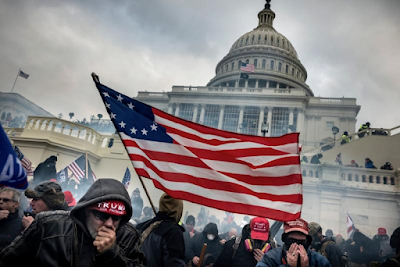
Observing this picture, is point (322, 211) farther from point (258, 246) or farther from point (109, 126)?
point (109, 126)

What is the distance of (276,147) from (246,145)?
37cm

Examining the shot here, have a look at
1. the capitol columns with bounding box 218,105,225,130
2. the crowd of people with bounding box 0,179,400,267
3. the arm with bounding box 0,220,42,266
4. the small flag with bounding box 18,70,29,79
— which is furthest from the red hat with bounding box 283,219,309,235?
the capitol columns with bounding box 218,105,225,130

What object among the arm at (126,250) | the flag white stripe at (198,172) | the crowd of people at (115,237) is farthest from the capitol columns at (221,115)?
the arm at (126,250)

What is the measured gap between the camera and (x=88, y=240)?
1.87m

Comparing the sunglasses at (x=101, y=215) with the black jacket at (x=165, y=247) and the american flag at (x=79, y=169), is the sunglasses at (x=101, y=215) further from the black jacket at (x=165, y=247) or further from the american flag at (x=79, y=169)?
the american flag at (x=79, y=169)

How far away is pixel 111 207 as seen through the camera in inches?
74.9

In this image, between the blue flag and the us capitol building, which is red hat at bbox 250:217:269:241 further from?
the us capitol building

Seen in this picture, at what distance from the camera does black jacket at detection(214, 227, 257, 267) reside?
13.0 ft

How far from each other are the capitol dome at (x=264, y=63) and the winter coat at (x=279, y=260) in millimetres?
54067

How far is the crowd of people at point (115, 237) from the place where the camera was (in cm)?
179

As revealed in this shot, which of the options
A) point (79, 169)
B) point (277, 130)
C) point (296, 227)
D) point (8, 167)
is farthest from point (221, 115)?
point (8, 167)

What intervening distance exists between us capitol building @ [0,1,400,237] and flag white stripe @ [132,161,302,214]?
945 centimetres

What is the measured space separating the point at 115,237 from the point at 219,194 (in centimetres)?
193

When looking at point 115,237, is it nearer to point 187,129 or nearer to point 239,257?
point 187,129
